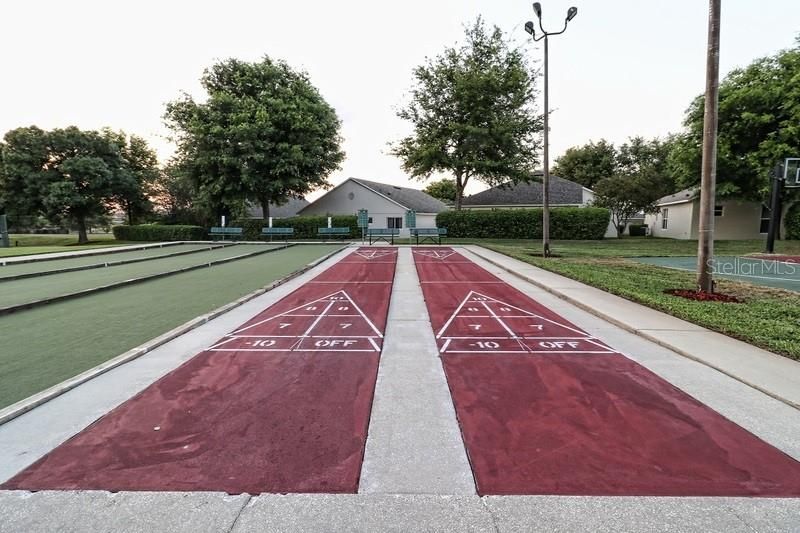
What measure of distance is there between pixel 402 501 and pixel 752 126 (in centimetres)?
3098

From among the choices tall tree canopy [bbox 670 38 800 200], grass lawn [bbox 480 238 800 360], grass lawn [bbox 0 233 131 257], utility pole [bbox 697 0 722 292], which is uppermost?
tall tree canopy [bbox 670 38 800 200]

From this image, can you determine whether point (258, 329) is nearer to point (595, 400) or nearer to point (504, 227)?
point (595, 400)

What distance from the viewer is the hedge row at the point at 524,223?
29156 millimetres

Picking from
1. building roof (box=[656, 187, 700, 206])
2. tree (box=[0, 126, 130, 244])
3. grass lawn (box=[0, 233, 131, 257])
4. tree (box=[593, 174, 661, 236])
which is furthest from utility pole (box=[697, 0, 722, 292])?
tree (box=[0, 126, 130, 244])

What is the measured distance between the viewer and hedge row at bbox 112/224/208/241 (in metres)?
33.8

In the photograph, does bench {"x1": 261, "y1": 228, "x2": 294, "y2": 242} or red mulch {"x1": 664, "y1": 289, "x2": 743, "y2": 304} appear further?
bench {"x1": 261, "y1": 228, "x2": 294, "y2": 242}

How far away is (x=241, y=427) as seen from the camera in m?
3.33

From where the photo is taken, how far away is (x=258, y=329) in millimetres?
6340

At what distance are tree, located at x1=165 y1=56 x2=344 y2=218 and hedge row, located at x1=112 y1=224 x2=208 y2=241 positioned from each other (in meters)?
2.93

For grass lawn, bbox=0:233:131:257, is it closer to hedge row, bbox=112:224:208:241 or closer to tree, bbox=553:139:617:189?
hedge row, bbox=112:224:208:241

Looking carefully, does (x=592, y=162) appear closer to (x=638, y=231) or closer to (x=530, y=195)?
(x=638, y=231)

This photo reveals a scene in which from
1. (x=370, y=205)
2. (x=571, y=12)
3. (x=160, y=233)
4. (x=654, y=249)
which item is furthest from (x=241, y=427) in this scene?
(x=160, y=233)

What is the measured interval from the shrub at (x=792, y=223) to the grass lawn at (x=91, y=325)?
32391 mm

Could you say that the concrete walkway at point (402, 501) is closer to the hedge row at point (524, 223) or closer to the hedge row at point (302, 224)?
the hedge row at point (524, 223)
